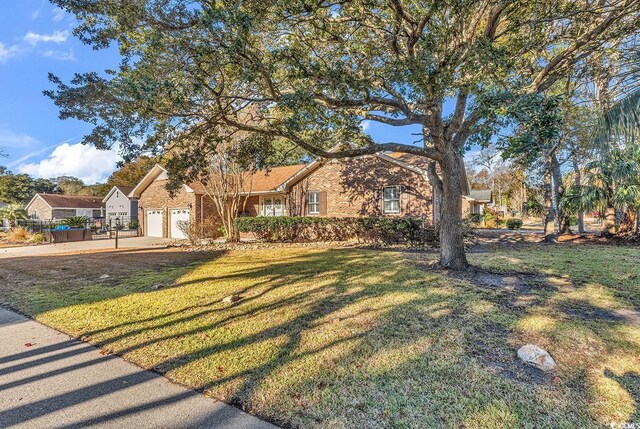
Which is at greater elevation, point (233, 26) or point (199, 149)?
point (233, 26)

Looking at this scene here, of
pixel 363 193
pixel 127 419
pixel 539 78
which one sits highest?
pixel 539 78

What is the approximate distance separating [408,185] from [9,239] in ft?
85.9

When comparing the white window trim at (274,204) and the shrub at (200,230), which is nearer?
the shrub at (200,230)

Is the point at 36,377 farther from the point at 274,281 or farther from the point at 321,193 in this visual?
the point at 321,193

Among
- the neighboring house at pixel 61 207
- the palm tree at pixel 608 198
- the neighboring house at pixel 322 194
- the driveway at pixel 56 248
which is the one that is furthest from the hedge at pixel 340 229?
the neighboring house at pixel 61 207

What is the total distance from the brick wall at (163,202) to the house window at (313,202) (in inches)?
291

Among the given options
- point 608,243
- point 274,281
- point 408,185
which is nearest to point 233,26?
point 274,281

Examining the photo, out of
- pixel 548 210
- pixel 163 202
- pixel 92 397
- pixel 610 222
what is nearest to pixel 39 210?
pixel 163 202

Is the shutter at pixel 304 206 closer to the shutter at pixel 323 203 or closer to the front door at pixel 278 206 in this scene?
the shutter at pixel 323 203

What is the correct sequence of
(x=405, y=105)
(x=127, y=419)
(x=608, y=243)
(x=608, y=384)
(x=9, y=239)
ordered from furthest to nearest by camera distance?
(x=9, y=239) < (x=608, y=243) < (x=405, y=105) < (x=608, y=384) < (x=127, y=419)

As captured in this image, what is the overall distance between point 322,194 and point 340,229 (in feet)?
9.75

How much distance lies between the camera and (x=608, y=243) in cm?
1430

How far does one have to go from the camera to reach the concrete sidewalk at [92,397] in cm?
275

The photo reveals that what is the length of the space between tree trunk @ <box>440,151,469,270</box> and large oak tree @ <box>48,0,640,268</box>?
3 cm
